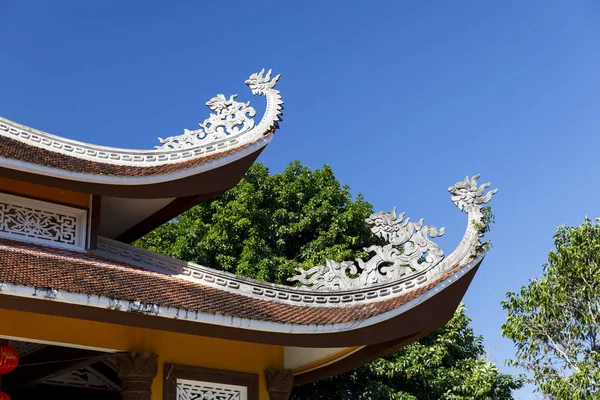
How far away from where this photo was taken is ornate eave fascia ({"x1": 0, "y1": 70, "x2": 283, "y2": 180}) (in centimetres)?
970

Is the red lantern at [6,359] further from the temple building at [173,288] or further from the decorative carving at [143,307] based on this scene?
the decorative carving at [143,307]

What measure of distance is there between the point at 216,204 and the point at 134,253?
31.9 ft

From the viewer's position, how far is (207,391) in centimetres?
805

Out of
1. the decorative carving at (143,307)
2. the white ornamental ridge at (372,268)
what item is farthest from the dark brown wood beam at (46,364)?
the white ornamental ridge at (372,268)

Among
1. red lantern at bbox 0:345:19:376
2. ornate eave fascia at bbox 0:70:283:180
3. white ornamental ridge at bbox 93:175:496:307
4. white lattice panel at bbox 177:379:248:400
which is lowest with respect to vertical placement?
white lattice panel at bbox 177:379:248:400

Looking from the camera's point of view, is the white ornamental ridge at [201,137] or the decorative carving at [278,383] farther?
the white ornamental ridge at [201,137]

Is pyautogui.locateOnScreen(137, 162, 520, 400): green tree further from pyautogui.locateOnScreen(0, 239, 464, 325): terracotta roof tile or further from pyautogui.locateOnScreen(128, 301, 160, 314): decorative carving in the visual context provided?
pyautogui.locateOnScreen(128, 301, 160, 314): decorative carving

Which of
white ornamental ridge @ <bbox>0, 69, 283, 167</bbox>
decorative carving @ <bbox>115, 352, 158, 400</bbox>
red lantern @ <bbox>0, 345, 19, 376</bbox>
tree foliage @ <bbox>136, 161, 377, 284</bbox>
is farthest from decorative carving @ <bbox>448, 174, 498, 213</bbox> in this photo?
tree foliage @ <bbox>136, 161, 377, 284</bbox>

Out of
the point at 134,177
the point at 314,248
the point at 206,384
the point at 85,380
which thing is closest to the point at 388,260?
the point at 206,384

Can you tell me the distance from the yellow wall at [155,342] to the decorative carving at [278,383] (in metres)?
0.07

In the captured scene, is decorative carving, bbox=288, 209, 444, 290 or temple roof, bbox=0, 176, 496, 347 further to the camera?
decorative carving, bbox=288, 209, 444, 290

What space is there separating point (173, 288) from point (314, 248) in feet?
34.3

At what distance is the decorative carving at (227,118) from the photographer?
991 centimetres

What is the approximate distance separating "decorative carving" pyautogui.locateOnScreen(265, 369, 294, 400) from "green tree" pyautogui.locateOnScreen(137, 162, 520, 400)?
722 cm
